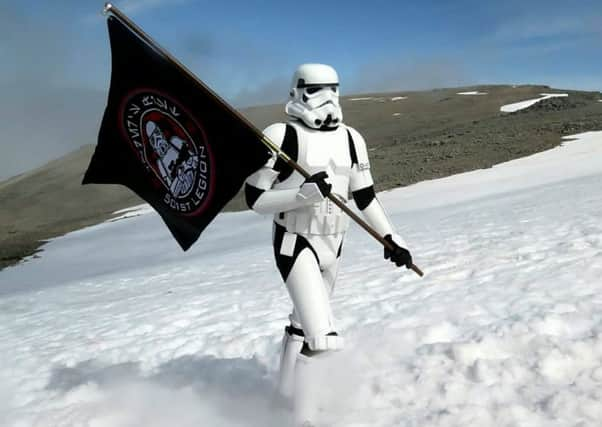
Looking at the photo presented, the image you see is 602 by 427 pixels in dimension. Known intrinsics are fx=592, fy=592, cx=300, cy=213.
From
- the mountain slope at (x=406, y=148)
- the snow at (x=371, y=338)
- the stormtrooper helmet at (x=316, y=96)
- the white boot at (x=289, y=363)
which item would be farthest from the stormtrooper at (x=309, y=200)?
the mountain slope at (x=406, y=148)

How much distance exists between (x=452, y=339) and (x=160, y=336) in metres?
3.99

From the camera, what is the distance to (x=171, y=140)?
480cm

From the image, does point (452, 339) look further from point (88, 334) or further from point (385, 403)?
point (88, 334)

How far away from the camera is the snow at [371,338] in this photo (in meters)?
4.56

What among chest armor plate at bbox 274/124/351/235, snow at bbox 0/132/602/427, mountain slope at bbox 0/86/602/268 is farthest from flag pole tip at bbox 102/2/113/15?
mountain slope at bbox 0/86/602/268

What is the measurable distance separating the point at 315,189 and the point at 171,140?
1.42m

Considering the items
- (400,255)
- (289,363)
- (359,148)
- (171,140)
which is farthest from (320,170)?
(289,363)

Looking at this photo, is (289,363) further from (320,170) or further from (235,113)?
(235,113)

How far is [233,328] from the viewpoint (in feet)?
24.8

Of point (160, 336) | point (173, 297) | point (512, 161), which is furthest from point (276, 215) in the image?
point (512, 161)

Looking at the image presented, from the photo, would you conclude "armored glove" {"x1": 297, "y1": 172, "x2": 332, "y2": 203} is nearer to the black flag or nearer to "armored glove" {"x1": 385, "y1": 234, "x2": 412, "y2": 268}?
the black flag

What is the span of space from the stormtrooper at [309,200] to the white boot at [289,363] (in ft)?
0.54

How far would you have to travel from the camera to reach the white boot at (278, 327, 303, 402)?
4766 millimetres

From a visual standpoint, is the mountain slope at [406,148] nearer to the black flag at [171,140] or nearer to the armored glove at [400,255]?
the black flag at [171,140]
